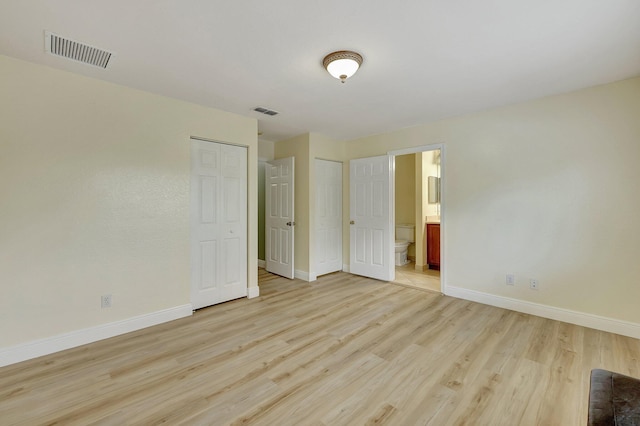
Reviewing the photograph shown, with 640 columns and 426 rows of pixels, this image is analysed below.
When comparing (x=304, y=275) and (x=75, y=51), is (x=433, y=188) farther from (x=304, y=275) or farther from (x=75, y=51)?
(x=75, y=51)

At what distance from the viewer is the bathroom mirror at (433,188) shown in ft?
17.5

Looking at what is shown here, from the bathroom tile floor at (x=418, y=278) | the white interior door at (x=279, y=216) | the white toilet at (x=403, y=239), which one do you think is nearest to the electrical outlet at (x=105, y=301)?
the white interior door at (x=279, y=216)

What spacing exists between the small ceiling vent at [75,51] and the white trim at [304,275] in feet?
11.6

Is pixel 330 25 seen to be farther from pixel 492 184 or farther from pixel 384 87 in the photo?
pixel 492 184

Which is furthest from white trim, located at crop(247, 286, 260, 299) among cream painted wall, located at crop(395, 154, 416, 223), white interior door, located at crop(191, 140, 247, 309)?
cream painted wall, located at crop(395, 154, 416, 223)

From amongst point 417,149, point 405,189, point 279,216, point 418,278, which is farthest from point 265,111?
point 405,189

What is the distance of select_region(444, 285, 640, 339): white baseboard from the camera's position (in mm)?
2631

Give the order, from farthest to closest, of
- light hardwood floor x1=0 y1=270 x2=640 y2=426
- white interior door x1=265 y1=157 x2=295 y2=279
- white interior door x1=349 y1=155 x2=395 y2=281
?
white interior door x1=265 y1=157 x2=295 y2=279 → white interior door x1=349 y1=155 x2=395 y2=281 → light hardwood floor x1=0 y1=270 x2=640 y2=426

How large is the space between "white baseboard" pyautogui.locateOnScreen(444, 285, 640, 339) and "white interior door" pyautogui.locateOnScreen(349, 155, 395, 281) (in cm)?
108

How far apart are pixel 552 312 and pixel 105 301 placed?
463 cm

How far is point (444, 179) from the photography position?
3.81 meters

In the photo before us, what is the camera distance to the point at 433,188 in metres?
5.46

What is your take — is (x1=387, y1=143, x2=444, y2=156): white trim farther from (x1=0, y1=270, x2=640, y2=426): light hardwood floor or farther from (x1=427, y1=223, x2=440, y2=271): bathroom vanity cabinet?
(x1=0, y1=270, x2=640, y2=426): light hardwood floor

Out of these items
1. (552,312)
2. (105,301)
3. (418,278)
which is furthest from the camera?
(418,278)
